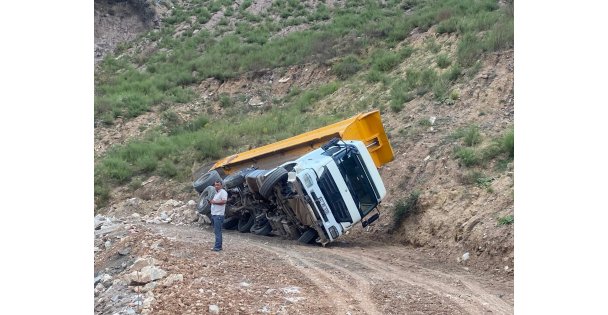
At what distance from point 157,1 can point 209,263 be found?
34053 mm

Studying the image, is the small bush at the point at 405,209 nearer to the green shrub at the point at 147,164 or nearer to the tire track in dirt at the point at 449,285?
the tire track in dirt at the point at 449,285

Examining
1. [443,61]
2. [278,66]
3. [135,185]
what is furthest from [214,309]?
[278,66]

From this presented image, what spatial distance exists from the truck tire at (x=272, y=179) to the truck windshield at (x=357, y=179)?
3.25ft

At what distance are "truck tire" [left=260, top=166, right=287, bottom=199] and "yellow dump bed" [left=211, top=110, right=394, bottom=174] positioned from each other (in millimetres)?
1572

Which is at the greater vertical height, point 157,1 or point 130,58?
point 157,1

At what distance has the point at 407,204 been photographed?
1302 cm

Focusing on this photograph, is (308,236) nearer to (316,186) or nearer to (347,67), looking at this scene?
(316,186)

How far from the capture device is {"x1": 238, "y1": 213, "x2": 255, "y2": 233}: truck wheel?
14102 mm

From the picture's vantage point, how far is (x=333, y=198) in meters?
11.8

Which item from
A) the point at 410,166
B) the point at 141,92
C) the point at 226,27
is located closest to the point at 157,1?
the point at 226,27

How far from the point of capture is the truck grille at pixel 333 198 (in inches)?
459

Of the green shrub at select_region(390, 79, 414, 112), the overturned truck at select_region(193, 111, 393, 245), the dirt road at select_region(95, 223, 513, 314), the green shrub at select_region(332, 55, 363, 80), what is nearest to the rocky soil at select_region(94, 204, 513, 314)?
the dirt road at select_region(95, 223, 513, 314)

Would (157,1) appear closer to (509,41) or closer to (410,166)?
(509,41)

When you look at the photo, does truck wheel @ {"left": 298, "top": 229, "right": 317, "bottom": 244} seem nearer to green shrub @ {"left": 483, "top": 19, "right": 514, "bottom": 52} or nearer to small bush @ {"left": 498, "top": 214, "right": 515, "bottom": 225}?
small bush @ {"left": 498, "top": 214, "right": 515, "bottom": 225}
